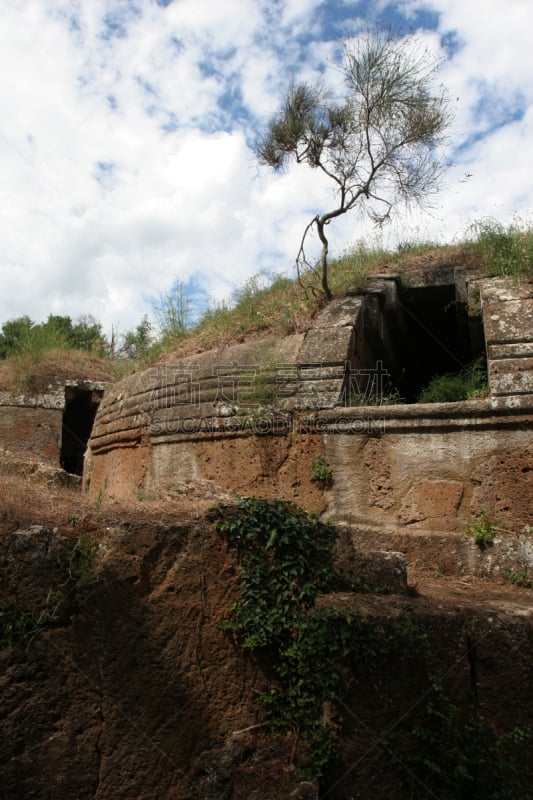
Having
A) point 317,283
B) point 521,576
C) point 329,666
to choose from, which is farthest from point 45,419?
point 329,666

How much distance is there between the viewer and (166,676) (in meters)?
3.46

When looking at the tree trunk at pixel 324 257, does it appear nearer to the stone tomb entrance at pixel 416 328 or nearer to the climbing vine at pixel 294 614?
the stone tomb entrance at pixel 416 328

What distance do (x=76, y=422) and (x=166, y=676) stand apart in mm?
7419

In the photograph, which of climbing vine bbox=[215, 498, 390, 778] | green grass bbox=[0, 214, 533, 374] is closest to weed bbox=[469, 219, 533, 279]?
green grass bbox=[0, 214, 533, 374]

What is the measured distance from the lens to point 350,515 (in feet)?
18.5

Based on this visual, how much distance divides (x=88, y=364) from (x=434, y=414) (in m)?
6.24

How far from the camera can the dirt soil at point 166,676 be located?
10.5 feet

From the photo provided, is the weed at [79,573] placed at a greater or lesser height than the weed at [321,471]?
lesser

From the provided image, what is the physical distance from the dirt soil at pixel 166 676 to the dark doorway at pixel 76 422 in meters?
6.18

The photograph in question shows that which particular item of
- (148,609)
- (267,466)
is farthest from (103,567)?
(267,466)

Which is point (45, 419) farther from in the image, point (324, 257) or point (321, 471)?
point (321, 471)

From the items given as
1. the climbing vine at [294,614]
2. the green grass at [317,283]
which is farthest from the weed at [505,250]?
the climbing vine at [294,614]

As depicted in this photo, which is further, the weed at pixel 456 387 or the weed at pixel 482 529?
the weed at pixel 456 387

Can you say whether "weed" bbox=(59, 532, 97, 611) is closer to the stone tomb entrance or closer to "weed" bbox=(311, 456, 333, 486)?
"weed" bbox=(311, 456, 333, 486)
